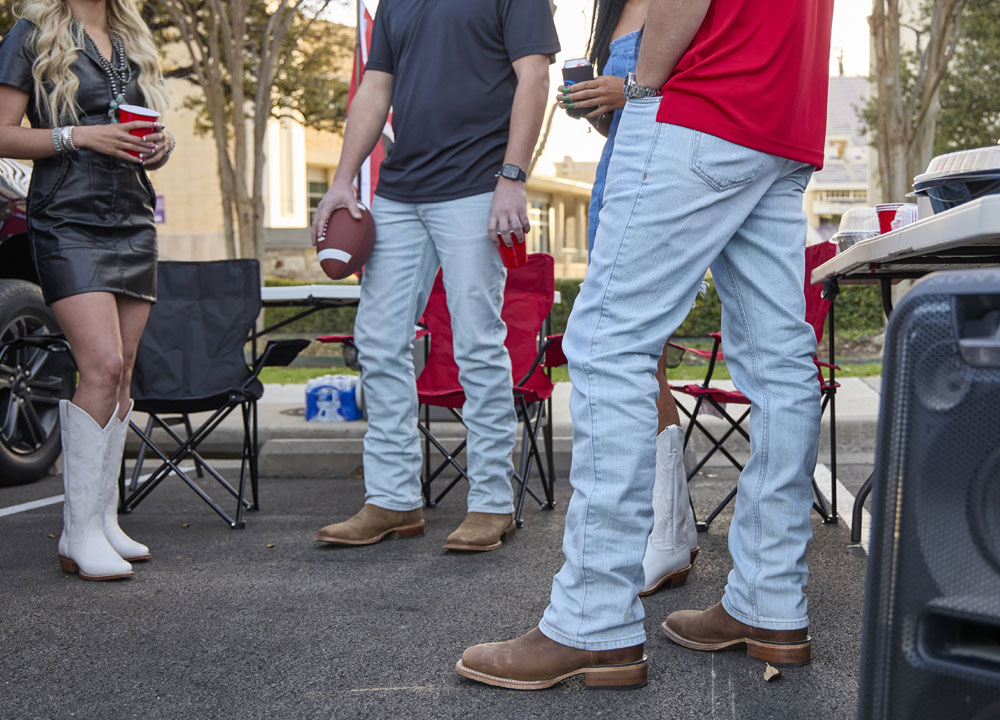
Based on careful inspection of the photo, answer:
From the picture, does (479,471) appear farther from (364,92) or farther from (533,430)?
(364,92)

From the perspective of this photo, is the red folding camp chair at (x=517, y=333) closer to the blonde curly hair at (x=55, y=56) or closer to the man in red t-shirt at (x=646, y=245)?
the blonde curly hair at (x=55, y=56)

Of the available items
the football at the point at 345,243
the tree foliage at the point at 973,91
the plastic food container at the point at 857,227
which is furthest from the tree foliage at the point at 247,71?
Answer: the tree foliage at the point at 973,91

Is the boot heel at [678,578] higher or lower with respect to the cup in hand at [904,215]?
lower

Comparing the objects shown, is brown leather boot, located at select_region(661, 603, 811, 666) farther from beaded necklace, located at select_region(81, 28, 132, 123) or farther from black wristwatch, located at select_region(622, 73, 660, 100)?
beaded necklace, located at select_region(81, 28, 132, 123)

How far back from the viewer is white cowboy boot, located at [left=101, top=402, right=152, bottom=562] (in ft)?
10.9

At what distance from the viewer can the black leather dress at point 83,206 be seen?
3.18 meters

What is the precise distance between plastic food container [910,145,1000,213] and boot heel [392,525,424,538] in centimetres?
213

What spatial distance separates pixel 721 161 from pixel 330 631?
4.93 feet

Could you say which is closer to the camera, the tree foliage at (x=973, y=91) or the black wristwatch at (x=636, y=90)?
the black wristwatch at (x=636, y=90)

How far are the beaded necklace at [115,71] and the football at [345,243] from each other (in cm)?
75

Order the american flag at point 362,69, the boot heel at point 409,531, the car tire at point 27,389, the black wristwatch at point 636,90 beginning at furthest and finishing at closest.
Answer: the american flag at point 362,69 → the car tire at point 27,389 → the boot heel at point 409,531 → the black wristwatch at point 636,90

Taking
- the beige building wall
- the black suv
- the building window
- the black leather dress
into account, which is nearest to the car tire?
the black suv

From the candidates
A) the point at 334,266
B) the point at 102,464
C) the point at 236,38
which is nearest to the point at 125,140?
the point at 334,266

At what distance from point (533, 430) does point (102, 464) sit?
1.74 meters
